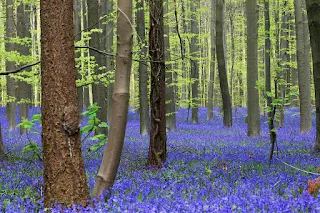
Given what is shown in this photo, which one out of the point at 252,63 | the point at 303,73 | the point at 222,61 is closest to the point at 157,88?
the point at 252,63

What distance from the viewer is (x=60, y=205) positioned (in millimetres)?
4289

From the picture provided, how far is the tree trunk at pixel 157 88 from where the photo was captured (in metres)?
8.29

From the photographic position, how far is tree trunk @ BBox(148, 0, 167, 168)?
8289mm

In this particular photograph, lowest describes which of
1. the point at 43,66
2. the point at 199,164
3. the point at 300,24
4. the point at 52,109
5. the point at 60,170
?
the point at 199,164

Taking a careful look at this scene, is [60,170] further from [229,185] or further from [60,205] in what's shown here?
[229,185]

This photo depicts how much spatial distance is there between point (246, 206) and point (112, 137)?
186 centimetres

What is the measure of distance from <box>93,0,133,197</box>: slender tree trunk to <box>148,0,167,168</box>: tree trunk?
3.25 meters

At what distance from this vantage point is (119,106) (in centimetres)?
498

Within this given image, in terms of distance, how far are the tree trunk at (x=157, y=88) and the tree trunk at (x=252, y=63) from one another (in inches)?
312

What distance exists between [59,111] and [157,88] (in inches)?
164

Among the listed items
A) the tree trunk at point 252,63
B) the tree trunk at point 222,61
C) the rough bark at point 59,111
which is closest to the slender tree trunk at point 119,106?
the rough bark at point 59,111

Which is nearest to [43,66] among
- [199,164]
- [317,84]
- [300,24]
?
[199,164]

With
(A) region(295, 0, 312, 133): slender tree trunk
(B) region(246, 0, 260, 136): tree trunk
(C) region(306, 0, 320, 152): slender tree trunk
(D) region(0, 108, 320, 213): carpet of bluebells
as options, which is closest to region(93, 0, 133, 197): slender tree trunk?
(D) region(0, 108, 320, 213): carpet of bluebells

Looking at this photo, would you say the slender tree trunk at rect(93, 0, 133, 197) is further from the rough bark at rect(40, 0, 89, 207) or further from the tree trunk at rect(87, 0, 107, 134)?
the tree trunk at rect(87, 0, 107, 134)
